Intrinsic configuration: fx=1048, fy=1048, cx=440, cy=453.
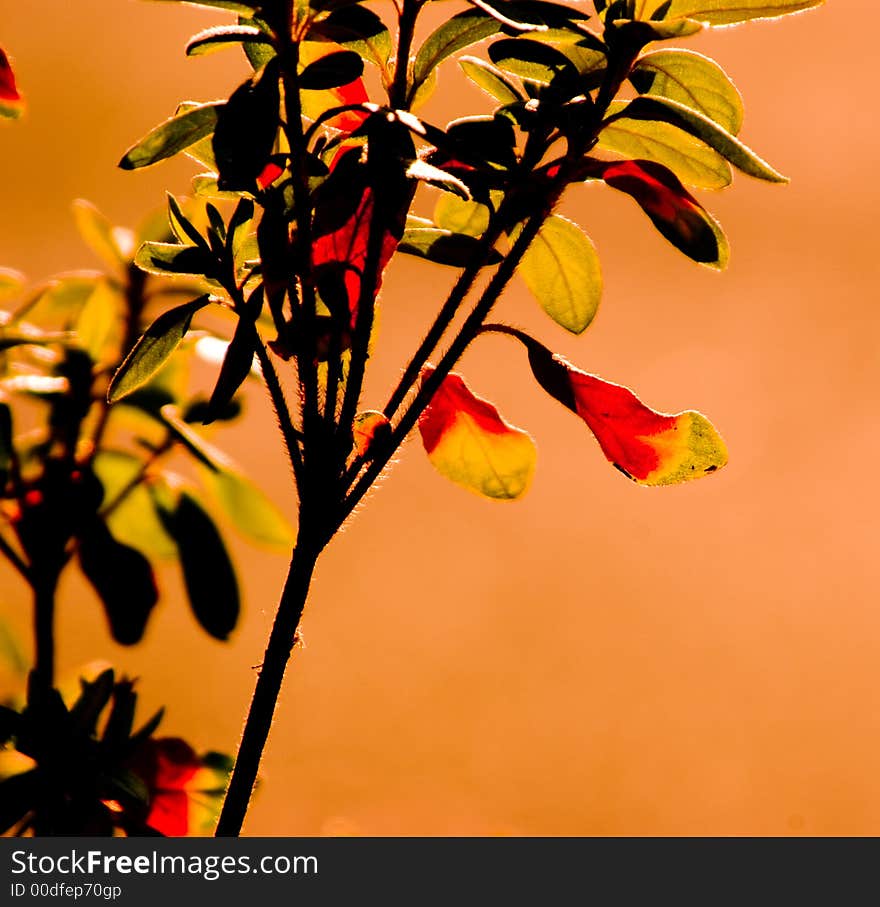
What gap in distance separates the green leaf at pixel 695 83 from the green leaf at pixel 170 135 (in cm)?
30

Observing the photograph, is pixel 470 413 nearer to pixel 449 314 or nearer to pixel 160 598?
pixel 449 314

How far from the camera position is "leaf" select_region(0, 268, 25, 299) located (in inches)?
47.7

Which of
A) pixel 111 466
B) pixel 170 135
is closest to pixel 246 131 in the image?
pixel 170 135

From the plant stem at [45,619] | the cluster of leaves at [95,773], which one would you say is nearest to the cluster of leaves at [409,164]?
the cluster of leaves at [95,773]

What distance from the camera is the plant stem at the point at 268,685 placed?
0.74 metres

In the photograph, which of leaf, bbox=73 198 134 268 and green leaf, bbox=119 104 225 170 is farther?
leaf, bbox=73 198 134 268

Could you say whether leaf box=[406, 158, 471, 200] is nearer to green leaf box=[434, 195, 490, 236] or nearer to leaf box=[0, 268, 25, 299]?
green leaf box=[434, 195, 490, 236]

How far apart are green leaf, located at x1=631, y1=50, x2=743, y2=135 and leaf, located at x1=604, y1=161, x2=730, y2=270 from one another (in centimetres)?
5

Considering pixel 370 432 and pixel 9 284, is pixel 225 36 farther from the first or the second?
pixel 9 284

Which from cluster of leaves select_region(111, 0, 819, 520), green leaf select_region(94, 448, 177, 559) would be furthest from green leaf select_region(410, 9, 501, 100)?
green leaf select_region(94, 448, 177, 559)

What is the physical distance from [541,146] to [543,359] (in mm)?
158
